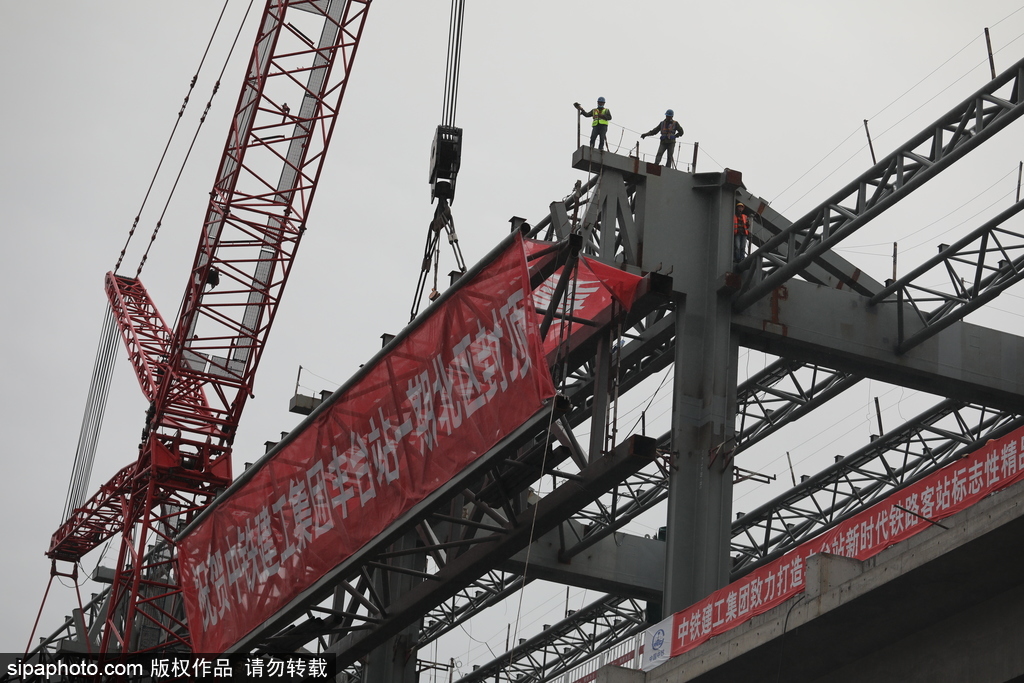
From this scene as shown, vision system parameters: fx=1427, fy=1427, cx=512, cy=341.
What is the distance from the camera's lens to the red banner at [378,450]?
23.1m

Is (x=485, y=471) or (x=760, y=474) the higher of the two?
(x=760, y=474)

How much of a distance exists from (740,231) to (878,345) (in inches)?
149

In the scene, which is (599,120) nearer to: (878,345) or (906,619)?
(878,345)

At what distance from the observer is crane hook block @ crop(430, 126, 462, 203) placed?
3597 centimetres

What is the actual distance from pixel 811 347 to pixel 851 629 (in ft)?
30.8

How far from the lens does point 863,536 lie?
20453 mm

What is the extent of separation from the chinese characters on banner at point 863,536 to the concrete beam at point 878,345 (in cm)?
751

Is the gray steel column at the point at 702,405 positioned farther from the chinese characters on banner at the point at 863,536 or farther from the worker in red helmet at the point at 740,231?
the chinese characters on banner at the point at 863,536

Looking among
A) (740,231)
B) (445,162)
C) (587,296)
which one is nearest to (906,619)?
(587,296)

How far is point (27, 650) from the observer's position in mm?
57469

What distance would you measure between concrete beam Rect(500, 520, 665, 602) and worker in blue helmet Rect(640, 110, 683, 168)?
947 centimetres

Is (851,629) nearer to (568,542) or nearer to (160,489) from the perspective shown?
(568,542)

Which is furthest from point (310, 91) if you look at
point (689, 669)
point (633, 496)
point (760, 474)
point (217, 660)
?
point (689, 669)

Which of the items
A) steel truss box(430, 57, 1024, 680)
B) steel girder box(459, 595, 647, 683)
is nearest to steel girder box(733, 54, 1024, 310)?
steel truss box(430, 57, 1024, 680)
